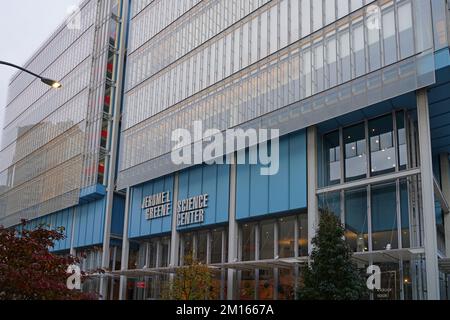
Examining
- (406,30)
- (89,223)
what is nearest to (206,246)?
(406,30)

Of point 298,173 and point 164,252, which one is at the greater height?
point 298,173

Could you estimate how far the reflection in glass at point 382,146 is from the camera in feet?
88.6

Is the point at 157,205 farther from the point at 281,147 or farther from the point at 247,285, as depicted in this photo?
the point at 281,147

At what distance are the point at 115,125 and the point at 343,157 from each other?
2993 centimetres

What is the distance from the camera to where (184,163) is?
38406 mm

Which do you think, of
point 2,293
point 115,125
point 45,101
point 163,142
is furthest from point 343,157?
point 45,101

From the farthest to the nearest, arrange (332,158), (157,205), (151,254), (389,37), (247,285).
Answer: (151,254)
(157,205)
(247,285)
(332,158)
(389,37)

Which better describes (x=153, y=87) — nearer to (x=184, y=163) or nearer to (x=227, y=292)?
(x=184, y=163)

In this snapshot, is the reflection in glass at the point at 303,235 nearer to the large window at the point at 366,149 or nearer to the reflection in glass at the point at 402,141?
the large window at the point at 366,149

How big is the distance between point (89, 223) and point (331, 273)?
36078mm

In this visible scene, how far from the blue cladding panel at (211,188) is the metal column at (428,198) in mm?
13402

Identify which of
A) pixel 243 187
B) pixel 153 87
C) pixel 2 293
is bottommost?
pixel 2 293

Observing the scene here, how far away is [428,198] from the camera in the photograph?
24094 mm

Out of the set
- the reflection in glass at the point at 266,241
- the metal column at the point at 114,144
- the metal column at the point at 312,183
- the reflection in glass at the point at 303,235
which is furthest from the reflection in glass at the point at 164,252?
the metal column at the point at 312,183
